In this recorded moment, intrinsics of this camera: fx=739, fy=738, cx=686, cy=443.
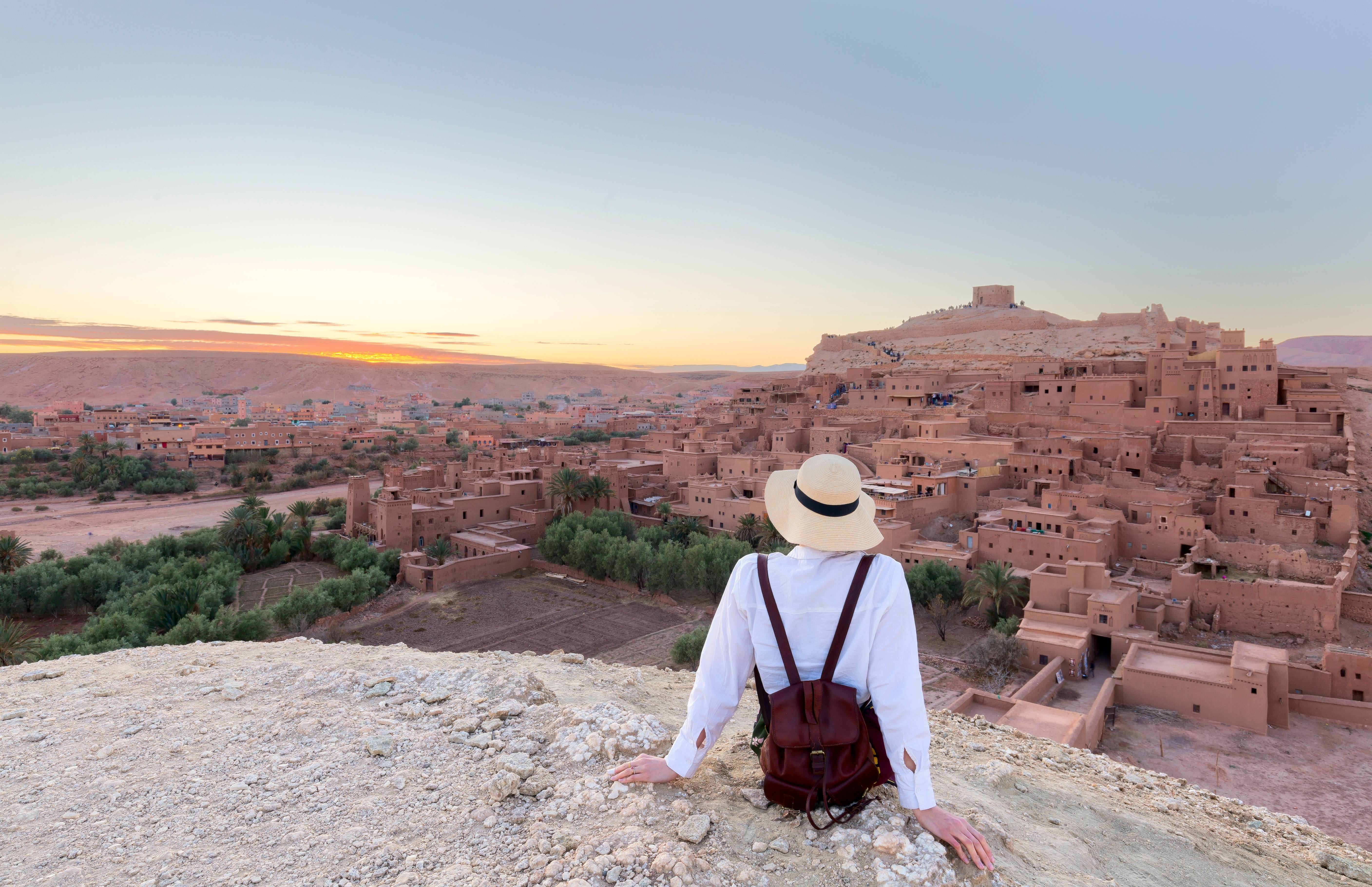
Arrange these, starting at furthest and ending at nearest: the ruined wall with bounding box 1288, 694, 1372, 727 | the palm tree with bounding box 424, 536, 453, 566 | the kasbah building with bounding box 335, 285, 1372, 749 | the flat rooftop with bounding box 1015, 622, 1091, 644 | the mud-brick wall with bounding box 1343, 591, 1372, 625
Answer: the palm tree with bounding box 424, 536, 453, 566, the mud-brick wall with bounding box 1343, 591, 1372, 625, the flat rooftop with bounding box 1015, 622, 1091, 644, the kasbah building with bounding box 335, 285, 1372, 749, the ruined wall with bounding box 1288, 694, 1372, 727

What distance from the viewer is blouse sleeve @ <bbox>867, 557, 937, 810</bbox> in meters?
2.30

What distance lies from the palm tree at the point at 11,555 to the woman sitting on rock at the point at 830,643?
25.1 metres

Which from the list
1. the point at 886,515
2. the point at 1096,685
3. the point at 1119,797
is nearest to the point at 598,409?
the point at 886,515

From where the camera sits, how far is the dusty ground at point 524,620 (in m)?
17.0

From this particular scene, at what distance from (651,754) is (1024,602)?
16060 millimetres

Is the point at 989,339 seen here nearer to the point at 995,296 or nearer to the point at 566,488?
the point at 995,296

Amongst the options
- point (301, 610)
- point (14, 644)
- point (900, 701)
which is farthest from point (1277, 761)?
point (14, 644)

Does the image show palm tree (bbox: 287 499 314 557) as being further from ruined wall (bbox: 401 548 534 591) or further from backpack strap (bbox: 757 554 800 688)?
backpack strap (bbox: 757 554 800 688)

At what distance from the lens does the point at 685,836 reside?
2402 mm

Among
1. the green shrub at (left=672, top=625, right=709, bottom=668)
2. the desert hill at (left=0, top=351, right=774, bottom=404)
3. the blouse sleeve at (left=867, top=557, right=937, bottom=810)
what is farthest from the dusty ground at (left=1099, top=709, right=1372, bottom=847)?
the desert hill at (left=0, top=351, right=774, bottom=404)

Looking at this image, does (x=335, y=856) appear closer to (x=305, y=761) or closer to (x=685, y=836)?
(x=305, y=761)

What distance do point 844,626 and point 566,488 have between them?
79.1 feet

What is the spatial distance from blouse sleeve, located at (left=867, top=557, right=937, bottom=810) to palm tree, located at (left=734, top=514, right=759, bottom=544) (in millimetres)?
21197

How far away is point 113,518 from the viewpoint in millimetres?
32500
